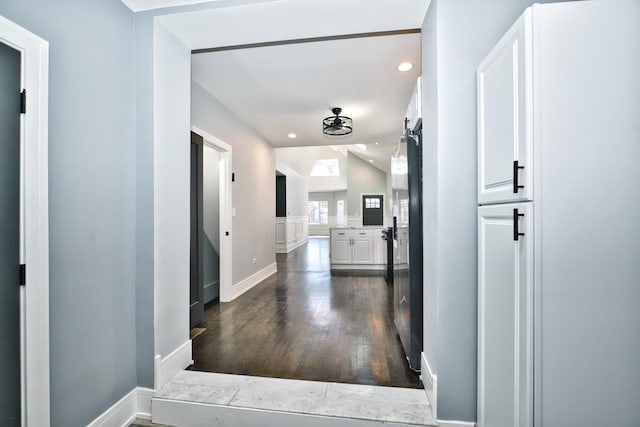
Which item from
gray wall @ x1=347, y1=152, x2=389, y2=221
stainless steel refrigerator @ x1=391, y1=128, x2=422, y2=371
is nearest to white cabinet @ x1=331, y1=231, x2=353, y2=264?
stainless steel refrigerator @ x1=391, y1=128, x2=422, y2=371

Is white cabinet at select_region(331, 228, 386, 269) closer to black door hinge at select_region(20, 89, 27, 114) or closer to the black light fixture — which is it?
the black light fixture

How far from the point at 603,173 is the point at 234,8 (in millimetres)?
1964

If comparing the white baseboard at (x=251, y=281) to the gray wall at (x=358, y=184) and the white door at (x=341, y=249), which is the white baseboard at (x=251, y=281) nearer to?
the white door at (x=341, y=249)

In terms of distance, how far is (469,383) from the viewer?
154 centimetres

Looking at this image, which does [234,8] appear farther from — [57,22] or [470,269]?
[470,269]

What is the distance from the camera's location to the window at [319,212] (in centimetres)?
1628

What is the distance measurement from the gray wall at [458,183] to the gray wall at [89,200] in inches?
71.3

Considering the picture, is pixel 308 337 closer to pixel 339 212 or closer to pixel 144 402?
pixel 144 402

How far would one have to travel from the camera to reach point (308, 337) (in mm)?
2721

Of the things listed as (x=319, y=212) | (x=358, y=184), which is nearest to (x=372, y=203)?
(x=358, y=184)

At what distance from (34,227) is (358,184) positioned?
11.6 metres

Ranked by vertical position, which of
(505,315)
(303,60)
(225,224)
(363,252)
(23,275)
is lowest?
(363,252)

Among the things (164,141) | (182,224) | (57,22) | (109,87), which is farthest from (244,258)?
(57,22)

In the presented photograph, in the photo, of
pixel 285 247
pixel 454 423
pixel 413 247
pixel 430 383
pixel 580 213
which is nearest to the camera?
pixel 580 213
